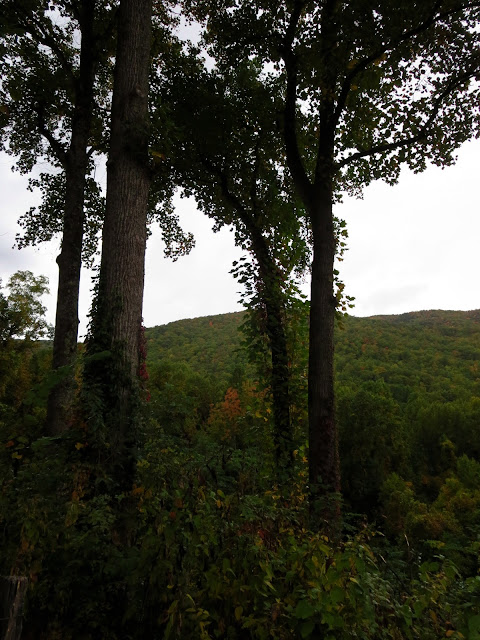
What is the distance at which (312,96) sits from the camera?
7.03 metres

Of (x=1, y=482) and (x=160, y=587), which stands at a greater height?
(x=1, y=482)

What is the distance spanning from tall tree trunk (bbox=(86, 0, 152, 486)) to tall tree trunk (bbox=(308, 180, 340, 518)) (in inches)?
110

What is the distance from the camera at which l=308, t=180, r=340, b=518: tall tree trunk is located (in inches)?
219

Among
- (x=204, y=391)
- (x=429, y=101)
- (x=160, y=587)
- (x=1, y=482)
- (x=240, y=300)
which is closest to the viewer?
(x=160, y=587)

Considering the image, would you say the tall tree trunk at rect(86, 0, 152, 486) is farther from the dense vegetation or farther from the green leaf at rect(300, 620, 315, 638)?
the green leaf at rect(300, 620, 315, 638)

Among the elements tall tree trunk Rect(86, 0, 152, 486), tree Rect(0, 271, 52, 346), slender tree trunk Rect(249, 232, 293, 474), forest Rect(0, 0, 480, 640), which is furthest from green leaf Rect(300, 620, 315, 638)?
tree Rect(0, 271, 52, 346)

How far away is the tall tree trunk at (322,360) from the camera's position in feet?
18.2

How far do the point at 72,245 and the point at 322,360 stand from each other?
5431 millimetres

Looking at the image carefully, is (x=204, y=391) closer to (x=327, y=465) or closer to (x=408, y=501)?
(x=408, y=501)

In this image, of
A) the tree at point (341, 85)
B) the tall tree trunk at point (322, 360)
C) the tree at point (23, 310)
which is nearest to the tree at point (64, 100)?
the tree at point (341, 85)

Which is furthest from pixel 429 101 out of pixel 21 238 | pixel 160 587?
pixel 21 238

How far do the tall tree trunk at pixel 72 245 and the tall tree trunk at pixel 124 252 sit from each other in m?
2.58

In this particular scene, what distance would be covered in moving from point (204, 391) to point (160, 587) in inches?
2126

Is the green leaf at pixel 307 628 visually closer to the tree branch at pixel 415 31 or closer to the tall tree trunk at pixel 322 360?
the tall tree trunk at pixel 322 360
